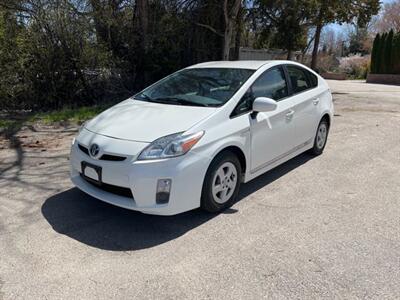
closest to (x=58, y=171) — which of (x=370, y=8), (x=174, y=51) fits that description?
(x=174, y=51)

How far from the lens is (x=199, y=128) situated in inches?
139

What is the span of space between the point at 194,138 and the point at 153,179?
1.78ft

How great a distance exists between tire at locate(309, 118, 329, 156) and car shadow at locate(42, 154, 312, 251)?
6.25 feet

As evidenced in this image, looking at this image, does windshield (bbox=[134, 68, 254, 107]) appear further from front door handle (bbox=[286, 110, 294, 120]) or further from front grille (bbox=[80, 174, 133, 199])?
front grille (bbox=[80, 174, 133, 199])

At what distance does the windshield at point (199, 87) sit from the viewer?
13.6 ft

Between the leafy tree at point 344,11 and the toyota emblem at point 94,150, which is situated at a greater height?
the leafy tree at point 344,11

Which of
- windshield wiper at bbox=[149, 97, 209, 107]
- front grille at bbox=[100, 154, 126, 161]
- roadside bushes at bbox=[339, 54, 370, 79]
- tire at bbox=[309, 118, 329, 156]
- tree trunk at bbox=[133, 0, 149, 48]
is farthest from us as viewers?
roadside bushes at bbox=[339, 54, 370, 79]

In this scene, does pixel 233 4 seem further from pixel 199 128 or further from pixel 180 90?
pixel 199 128

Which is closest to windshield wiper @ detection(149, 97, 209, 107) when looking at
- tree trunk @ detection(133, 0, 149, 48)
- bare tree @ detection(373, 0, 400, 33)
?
tree trunk @ detection(133, 0, 149, 48)

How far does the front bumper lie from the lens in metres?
3.26

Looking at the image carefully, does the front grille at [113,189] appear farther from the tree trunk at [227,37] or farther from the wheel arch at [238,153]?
the tree trunk at [227,37]

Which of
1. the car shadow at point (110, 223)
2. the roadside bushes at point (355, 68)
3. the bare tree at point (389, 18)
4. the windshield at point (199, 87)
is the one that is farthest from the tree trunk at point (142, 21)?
the bare tree at point (389, 18)

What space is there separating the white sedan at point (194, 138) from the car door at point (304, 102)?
2cm

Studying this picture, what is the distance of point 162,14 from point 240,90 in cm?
885
